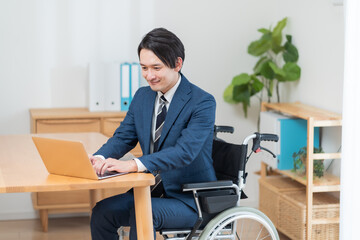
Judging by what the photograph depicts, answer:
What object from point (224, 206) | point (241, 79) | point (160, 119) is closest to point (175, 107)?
point (160, 119)

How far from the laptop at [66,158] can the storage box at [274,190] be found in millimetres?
2022

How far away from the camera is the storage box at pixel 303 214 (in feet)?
12.6

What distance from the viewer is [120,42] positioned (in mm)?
4715

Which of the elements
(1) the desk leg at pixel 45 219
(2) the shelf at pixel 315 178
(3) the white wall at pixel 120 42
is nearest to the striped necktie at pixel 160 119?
(2) the shelf at pixel 315 178

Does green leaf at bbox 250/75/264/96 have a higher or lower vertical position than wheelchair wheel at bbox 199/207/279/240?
higher

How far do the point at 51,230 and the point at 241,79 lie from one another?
5.79 feet

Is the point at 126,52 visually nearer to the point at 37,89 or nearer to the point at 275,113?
the point at 37,89

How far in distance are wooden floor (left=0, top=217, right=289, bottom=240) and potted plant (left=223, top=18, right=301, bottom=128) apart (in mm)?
1131

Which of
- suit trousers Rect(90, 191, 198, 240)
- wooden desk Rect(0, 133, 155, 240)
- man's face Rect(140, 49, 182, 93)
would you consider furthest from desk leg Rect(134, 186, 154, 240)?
man's face Rect(140, 49, 182, 93)

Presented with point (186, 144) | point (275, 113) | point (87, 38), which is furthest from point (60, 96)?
point (186, 144)

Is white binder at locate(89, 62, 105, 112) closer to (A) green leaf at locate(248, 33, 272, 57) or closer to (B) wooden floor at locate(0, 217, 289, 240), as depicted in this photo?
(B) wooden floor at locate(0, 217, 289, 240)

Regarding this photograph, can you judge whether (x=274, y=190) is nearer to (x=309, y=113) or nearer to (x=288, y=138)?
(x=288, y=138)

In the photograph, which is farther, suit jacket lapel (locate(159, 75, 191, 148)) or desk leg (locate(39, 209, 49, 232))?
desk leg (locate(39, 209, 49, 232))

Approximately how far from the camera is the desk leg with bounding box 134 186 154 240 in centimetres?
247
